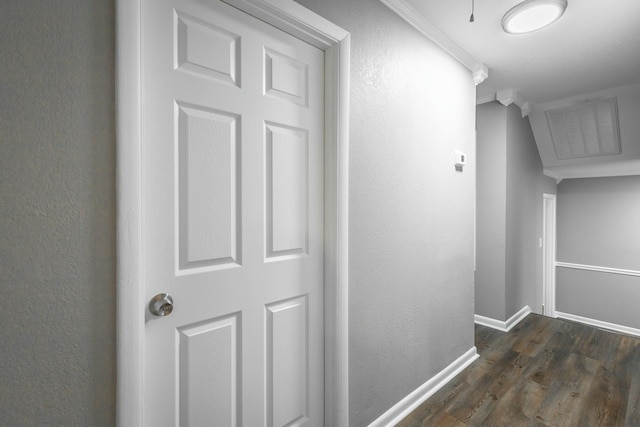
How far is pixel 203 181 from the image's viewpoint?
3.56 feet

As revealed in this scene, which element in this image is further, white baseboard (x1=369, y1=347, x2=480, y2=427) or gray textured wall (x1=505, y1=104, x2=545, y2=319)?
gray textured wall (x1=505, y1=104, x2=545, y2=319)

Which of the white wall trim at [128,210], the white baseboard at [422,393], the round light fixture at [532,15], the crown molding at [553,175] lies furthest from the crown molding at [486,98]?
the white wall trim at [128,210]

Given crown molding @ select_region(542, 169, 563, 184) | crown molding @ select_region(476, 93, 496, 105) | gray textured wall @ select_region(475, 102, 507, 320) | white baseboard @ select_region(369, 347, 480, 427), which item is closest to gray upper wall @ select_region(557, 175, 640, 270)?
crown molding @ select_region(542, 169, 563, 184)

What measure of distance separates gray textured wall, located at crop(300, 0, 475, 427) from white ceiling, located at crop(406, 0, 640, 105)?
198mm

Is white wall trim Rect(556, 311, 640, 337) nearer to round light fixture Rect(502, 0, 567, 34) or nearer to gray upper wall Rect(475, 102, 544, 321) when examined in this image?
gray upper wall Rect(475, 102, 544, 321)

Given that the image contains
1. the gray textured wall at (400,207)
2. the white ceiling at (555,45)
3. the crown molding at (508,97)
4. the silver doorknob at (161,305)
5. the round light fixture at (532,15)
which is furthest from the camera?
the crown molding at (508,97)

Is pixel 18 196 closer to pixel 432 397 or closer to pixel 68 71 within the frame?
pixel 68 71

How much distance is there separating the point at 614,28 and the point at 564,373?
2.38 meters

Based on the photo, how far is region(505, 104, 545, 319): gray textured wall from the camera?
313cm

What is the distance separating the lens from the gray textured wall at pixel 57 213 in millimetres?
727

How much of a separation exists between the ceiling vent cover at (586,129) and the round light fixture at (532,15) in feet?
6.23

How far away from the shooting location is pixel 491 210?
3.13m

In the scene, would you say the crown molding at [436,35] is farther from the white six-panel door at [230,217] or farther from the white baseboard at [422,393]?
the white baseboard at [422,393]

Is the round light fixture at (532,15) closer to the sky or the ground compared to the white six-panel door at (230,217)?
closer to the sky
